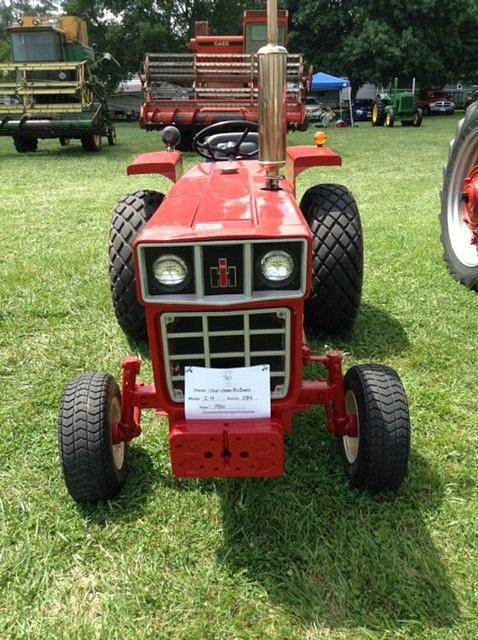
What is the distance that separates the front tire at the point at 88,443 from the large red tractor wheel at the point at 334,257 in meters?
1.38

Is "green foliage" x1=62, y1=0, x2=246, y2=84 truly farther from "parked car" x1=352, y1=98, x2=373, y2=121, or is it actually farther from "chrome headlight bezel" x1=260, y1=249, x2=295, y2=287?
"chrome headlight bezel" x1=260, y1=249, x2=295, y2=287

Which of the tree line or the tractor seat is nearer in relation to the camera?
the tractor seat

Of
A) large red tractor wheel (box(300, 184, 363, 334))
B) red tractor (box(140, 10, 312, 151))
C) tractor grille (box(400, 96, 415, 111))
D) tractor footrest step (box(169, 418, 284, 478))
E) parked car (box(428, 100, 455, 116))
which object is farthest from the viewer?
parked car (box(428, 100, 455, 116))

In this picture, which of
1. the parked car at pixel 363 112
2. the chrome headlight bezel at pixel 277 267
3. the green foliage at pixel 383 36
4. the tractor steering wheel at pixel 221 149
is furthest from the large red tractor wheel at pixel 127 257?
the green foliage at pixel 383 36

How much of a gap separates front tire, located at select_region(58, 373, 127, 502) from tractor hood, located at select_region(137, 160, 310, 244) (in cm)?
67

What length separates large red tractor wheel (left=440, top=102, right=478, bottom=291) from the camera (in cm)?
406

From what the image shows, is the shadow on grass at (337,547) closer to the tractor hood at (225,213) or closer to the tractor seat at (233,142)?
the tractor hood at (225,213)

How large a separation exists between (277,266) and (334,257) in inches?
52.3

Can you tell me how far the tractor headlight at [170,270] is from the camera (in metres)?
1.81

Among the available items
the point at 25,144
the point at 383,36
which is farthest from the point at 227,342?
the point at 383,36

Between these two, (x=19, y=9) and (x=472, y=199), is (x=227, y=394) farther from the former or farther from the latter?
(x=19, y=9)

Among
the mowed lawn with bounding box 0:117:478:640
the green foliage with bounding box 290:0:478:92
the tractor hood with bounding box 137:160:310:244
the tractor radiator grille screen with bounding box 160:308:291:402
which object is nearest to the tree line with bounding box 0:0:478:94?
the green foliage with bounding box 290:0:478:92

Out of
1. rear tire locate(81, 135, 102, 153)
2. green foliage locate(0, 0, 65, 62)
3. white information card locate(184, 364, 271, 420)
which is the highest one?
green foliage locate(0, 0, 65, 62)

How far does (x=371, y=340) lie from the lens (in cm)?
349
